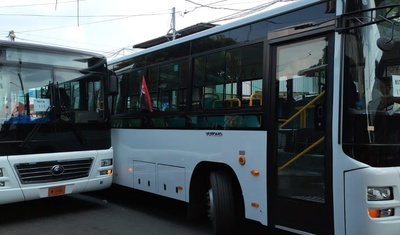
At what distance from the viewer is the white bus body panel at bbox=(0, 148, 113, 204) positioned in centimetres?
639

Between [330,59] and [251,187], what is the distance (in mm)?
1843

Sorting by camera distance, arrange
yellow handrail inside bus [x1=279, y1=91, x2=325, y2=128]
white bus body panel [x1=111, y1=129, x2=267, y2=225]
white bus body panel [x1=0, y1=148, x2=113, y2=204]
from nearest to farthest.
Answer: yellow handrail inside bus [x1=279, y1=91, x2=325, y2=128], white bus body panel [x1=111, y1=129, x2=267, y2=225], white bus body panel [x1=0, y1=148, x2=113, y2=204]

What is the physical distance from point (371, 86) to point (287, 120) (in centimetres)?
105

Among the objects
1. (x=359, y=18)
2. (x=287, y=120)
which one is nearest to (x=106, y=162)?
(x=287, y=120)

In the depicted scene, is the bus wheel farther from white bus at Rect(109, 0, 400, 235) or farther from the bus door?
the bus door

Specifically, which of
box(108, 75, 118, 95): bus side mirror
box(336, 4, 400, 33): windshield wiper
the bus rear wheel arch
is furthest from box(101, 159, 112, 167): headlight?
box(336, 4, 400, 33): windshield wiper

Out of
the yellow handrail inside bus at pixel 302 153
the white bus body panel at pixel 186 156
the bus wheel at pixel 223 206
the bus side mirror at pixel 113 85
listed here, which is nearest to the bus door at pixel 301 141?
the yellow handrail inside bus at pixel 302 153

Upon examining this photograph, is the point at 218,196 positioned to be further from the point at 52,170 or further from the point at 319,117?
the point at 52,170

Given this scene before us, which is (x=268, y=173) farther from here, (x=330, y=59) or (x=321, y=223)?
(x=330, y=59)

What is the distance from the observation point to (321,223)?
411 centimetres

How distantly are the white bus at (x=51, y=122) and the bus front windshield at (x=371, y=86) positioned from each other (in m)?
4.99

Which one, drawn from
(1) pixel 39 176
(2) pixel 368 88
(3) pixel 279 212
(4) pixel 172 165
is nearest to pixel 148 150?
(4) pixel 172 165

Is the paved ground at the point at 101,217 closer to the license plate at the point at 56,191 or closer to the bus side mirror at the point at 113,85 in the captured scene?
the license plate at the point at 56,191

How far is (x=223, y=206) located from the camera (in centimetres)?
534
